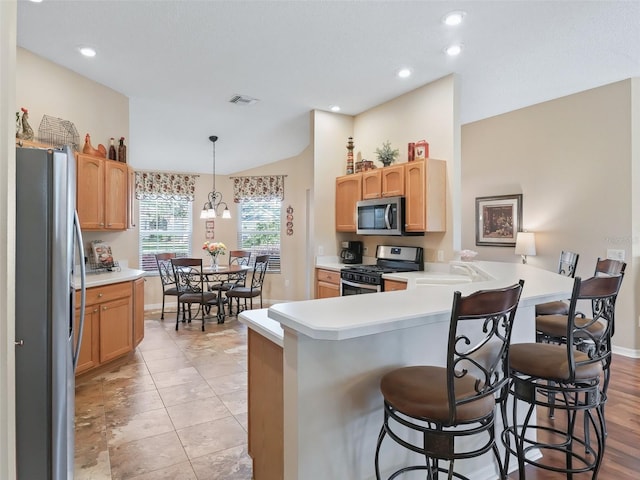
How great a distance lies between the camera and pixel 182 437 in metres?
2.51

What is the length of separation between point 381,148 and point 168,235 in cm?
437

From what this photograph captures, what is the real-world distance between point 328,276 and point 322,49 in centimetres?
256

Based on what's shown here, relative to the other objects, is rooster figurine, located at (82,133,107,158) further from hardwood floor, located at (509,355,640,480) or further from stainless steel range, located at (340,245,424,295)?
hardwood floor, located at (509,355,640,480)

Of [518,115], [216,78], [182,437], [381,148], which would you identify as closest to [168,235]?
[216,78]

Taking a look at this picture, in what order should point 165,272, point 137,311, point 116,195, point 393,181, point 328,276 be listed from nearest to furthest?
1. point 116,195
2. point 137,311
3. point 393,181
4. point 328,276
5. point 165,272

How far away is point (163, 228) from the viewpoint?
6980 mm

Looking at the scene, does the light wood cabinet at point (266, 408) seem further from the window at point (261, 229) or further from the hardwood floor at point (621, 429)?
the window at point (261, 229)

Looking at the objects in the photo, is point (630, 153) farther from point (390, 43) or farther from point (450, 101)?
point (390, 43)

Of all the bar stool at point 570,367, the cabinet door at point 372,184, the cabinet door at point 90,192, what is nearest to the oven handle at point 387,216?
the cabinet door at point 372,184

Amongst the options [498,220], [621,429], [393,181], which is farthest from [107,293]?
[498,220]

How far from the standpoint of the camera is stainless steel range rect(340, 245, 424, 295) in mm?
3916

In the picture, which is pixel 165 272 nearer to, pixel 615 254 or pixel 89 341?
pixel 89 341

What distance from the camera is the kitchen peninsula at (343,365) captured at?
1422mm

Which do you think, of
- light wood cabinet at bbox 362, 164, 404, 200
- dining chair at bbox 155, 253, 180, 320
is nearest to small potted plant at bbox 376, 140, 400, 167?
light wood cabinet at bbox 362, 164, 404, 200
